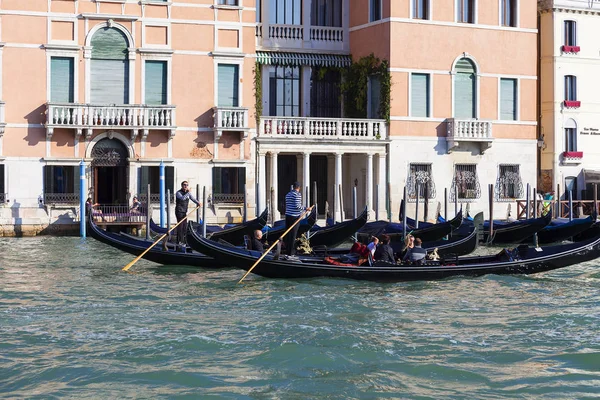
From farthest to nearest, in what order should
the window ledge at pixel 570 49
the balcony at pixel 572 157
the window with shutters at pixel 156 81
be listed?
the balcony at pixel 572 157
the window ledge at pixel 570 49
the window with shutters at pixel 156 81

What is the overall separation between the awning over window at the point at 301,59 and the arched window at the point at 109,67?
9.88 feet

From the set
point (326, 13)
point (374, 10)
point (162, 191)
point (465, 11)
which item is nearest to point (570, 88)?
point (465, 11)

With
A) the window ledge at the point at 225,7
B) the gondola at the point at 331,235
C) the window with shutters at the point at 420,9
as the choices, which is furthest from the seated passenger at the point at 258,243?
the window with shutters at the point at 420,9

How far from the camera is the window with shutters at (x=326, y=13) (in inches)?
911

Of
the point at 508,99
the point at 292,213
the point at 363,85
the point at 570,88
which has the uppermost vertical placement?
the point at 570,88

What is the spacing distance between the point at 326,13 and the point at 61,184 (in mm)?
7028

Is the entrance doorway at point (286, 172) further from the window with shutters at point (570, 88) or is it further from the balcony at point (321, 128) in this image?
the window with shutters at point (570, 88)

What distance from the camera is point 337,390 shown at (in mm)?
7891

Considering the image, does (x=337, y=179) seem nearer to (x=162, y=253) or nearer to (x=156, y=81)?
(x=156, y=81)

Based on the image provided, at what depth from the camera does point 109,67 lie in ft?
68.2

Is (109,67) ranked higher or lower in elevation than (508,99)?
higher

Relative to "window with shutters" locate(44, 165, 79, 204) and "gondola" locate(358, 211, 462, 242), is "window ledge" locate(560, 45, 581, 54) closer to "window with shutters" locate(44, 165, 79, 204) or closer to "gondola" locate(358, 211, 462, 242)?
"gondola" locate(358, 211, 462, 242)

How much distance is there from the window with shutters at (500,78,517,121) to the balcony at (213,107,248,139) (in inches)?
235

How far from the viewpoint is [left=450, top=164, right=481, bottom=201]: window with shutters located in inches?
914
